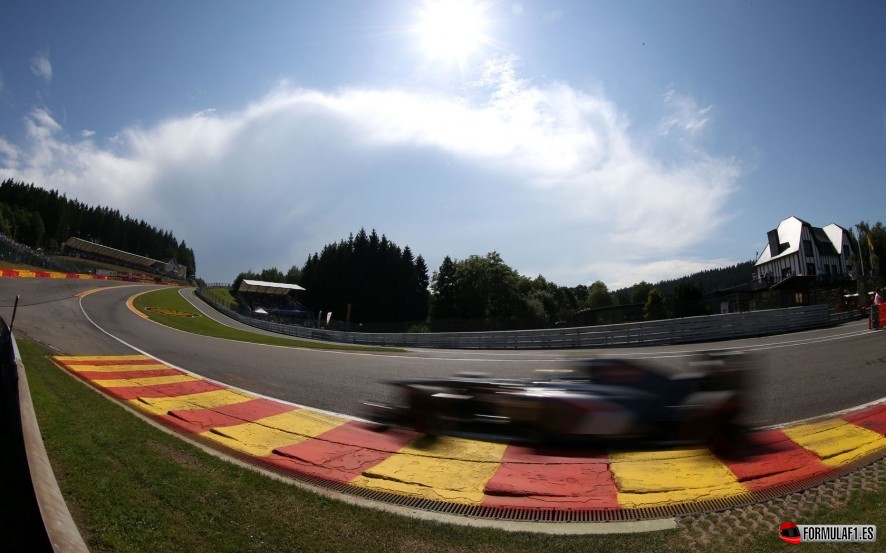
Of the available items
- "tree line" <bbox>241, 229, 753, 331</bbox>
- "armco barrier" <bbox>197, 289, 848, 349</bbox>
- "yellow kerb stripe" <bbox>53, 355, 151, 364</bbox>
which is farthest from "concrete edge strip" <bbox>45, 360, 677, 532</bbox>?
"tree line" <bbox>241, 229, 753, 331</bbox>

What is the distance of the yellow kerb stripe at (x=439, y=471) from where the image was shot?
361 cm

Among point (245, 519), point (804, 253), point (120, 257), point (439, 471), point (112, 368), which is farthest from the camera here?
point (120, 257)

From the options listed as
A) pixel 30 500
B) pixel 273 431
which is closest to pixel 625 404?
pixel 273 431

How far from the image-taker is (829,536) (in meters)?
2.54

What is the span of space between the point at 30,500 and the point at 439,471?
3.45 m

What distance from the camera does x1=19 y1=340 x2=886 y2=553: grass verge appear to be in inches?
103

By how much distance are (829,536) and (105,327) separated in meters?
26.9

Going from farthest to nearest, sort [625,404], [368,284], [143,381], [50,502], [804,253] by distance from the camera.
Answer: [368,284] < [804,253] < [143,381] < [625,404] < [50,502]

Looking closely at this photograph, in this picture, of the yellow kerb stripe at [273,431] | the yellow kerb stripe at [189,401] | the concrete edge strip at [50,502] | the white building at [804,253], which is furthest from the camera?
the white building at [804,253]

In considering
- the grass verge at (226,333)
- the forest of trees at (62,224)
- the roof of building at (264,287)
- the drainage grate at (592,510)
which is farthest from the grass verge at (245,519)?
the forest of trees at (62,224)

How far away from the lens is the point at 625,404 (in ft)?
14.6

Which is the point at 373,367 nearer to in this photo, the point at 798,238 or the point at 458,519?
the point at 458,519

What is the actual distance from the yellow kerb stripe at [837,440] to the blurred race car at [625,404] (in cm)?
64

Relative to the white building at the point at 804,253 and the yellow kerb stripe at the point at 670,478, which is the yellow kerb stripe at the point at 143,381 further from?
the white building at the point at 804,253
